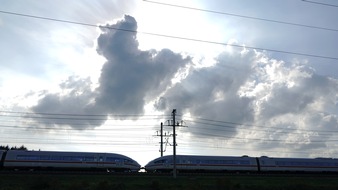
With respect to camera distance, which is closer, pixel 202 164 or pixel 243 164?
pixel 202 164

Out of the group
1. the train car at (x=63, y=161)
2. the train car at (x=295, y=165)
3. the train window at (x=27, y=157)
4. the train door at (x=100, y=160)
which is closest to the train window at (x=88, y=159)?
the train car at (x=63, y=161)

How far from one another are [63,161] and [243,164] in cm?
3188

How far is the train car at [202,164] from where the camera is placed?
2404 inches

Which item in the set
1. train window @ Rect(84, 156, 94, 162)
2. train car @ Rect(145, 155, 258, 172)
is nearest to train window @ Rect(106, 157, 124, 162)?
train window @ Rect(84, 156, 94, 162)

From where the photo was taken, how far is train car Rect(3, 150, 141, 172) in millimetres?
55938

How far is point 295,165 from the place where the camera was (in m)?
67.8

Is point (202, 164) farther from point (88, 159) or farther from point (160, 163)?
point (88, 159)

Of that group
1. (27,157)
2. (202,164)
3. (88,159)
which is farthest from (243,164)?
(27,157)

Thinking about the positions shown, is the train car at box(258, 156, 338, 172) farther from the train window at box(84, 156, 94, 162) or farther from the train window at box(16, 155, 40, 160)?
the train window at box(16, 155, 40, 160)

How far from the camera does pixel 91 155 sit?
2308 inches

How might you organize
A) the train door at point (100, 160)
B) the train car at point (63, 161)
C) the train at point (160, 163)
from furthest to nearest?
the train door at point (100, 160) → the train at point (160, 163) → the train car at point (63, 161)

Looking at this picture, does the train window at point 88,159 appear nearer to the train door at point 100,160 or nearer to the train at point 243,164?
the train door at point 100,160

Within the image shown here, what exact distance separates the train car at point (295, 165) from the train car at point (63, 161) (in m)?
26.5

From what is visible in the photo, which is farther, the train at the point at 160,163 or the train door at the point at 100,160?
the train door at the point at 100,160
